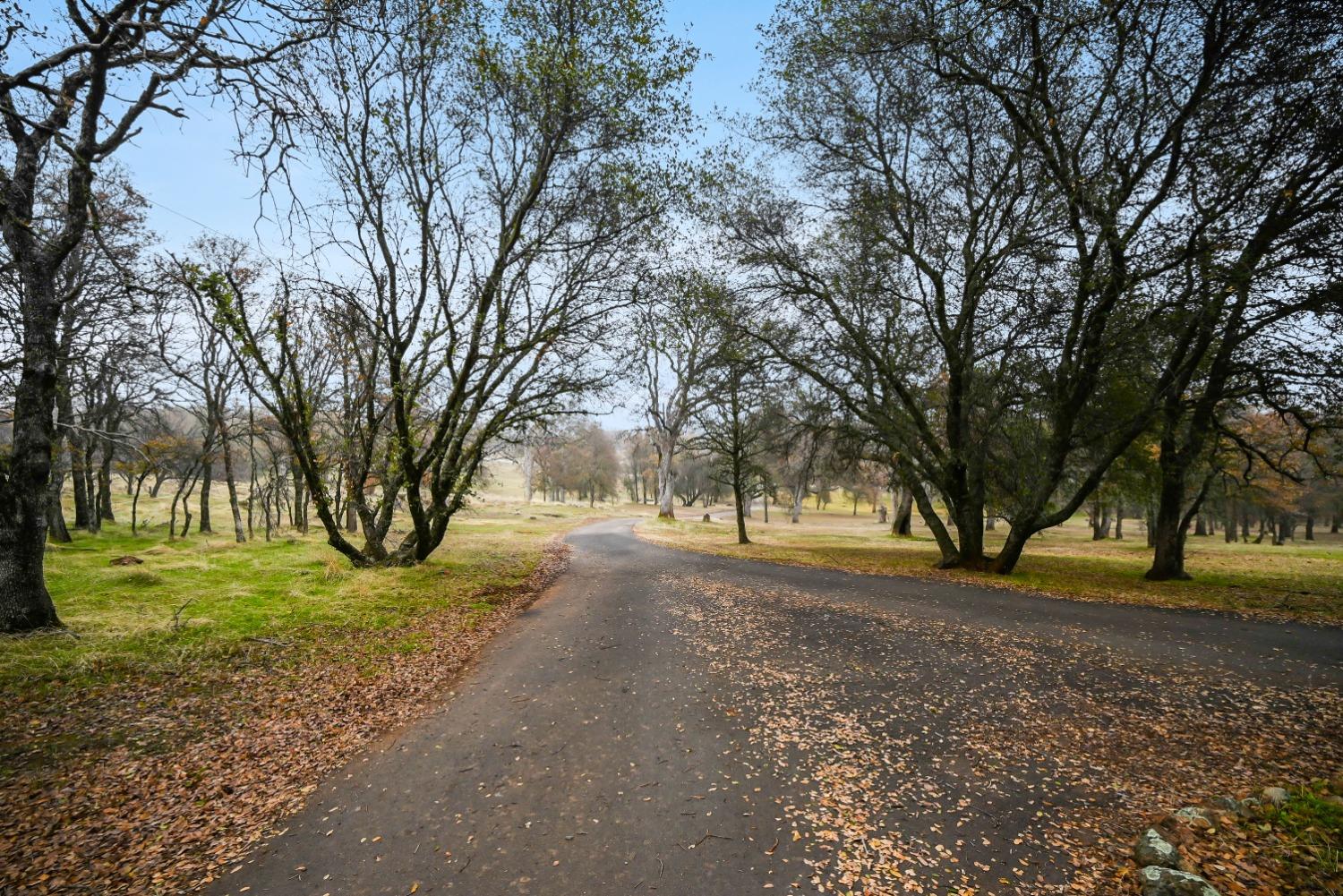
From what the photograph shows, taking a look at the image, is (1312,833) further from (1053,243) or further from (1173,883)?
(1053,243)

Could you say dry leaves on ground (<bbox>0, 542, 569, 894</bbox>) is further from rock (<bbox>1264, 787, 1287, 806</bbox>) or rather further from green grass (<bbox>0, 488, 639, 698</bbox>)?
rock (<bbox>1264, 787, 1287, 806</bbox>)

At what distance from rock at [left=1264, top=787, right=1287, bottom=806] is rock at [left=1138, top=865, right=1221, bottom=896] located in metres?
1.50

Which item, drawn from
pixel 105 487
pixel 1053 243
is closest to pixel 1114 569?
pixel 1053 243

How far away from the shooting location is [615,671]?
695cm

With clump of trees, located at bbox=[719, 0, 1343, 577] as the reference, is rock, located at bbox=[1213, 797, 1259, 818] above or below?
below

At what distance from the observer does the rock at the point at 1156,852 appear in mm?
3273

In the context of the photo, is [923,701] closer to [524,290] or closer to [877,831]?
[877,831]

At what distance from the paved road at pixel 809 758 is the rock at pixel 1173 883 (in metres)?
0.26

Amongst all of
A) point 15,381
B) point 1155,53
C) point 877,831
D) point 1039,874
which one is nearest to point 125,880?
A: point 877,831

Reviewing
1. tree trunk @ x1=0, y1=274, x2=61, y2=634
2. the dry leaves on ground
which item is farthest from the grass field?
tree trunk @ x1=0, y1=274, x2=61, y2=634

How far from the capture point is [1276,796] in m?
3.83

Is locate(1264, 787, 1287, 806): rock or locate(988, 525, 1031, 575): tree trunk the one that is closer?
locate(1264, 787, 1287, 806): rock

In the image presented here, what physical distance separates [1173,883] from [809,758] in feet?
8.02

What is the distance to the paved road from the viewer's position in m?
3.45
